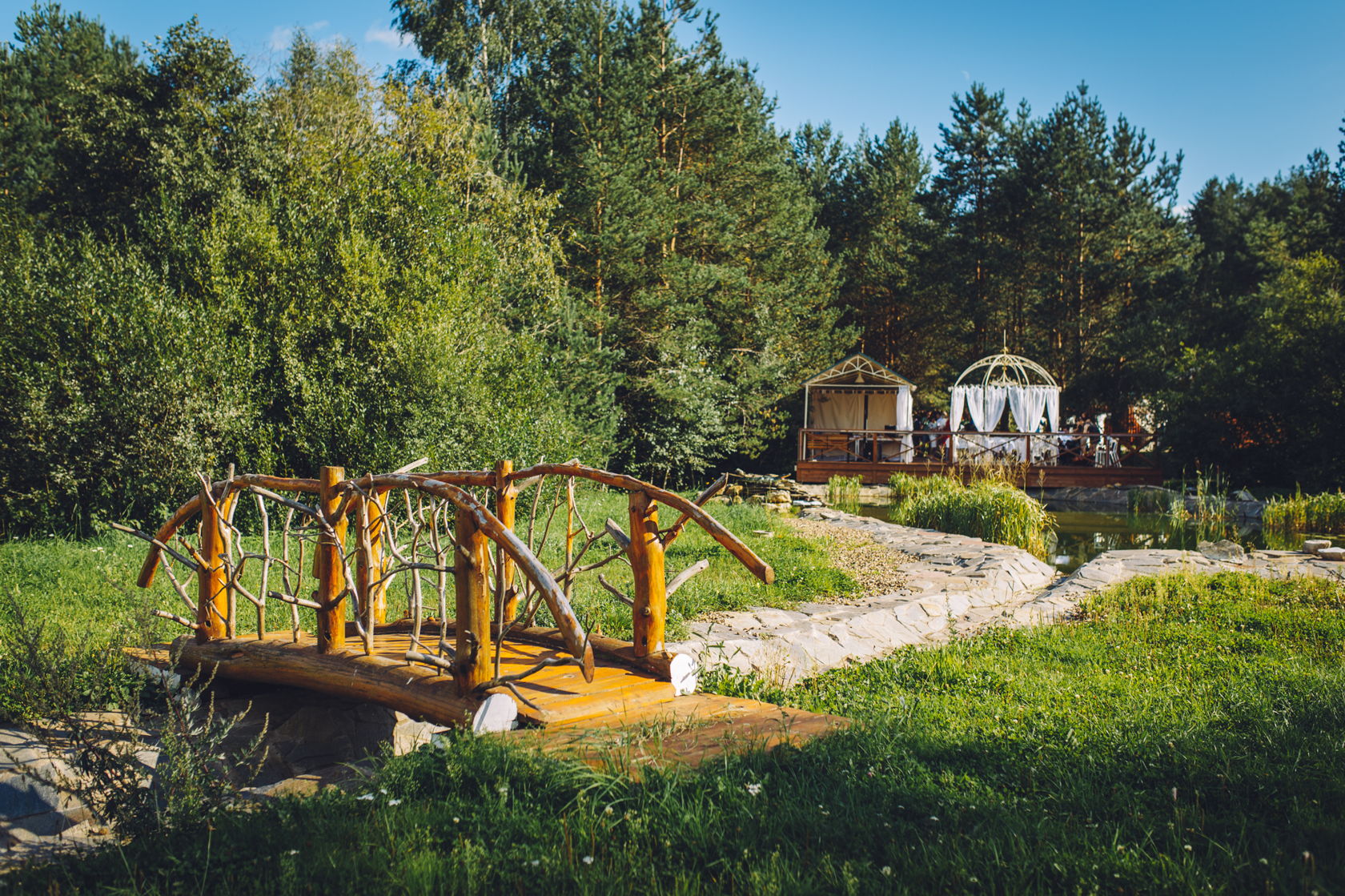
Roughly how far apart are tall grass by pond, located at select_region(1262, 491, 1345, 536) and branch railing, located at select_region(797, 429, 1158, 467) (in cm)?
714

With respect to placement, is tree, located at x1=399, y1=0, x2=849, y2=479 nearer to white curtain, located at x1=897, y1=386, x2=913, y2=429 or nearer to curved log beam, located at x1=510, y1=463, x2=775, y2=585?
white curtain, located at x1=897, y1=386, x2=913, y2=429

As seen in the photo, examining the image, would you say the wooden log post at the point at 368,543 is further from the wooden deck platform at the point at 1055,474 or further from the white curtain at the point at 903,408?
the white curtain at the point at 903,408

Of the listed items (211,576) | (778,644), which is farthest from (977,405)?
(211,576)

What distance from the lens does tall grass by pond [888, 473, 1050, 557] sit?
42.0ft

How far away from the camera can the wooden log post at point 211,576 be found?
5.27 metres

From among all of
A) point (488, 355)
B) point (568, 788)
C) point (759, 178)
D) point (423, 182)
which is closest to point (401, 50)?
point (759, 178)

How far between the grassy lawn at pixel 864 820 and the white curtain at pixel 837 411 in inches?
917

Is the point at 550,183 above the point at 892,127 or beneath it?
beneath

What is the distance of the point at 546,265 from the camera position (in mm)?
18094

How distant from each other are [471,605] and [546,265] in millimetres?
14928

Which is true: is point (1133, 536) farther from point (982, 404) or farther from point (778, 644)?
point (778, 644)

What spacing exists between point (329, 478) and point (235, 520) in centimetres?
875

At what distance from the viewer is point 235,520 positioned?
12.3 meters

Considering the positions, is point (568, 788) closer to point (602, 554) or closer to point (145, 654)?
point (145, 654)
